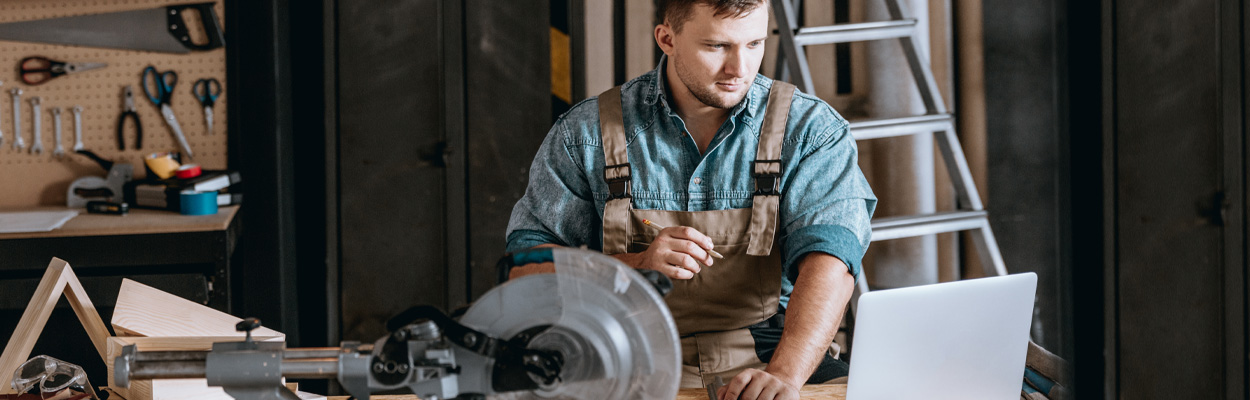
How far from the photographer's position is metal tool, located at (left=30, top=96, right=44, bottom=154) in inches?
116

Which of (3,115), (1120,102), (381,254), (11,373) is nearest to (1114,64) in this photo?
(1120,102)

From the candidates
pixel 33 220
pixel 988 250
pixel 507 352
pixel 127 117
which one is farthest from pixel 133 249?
pixel 988 250

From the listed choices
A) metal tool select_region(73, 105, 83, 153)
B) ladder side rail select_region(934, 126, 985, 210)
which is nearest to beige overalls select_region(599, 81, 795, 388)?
ladder side rail select_region(934, 126, 985, 210)

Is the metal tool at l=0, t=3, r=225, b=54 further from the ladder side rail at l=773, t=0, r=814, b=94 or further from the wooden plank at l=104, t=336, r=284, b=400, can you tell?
the wooden plank at l=104, t=336, r=284, b=400

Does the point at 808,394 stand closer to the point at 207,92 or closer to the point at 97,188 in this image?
the point at 207,92

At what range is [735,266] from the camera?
1690 mm

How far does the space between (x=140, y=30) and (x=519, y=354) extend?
2.59 metres

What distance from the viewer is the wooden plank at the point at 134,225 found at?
8.23 ft

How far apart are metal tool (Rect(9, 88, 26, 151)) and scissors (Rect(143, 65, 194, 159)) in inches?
15.3

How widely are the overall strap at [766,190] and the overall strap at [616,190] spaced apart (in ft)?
0.76

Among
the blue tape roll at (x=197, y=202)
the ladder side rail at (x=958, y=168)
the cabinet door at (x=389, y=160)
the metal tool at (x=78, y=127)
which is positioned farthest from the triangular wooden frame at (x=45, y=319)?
the ladder side rail at (x=958, y=168)

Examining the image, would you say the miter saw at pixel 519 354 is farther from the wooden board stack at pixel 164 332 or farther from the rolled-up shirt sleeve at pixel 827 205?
the rolled-up shirt sleeve at pixel 827 205

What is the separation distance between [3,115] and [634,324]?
2.86 metres

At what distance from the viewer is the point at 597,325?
37.7 inches
